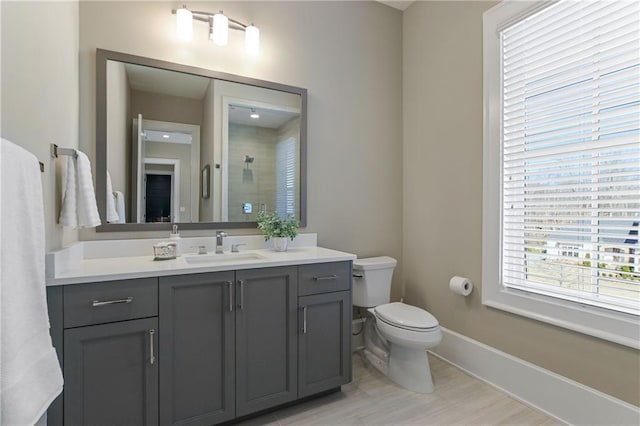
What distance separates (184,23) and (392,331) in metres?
2.31

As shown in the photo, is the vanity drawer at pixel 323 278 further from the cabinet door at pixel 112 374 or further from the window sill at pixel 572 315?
the window sill at pixel 572 315

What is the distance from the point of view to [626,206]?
149 cm

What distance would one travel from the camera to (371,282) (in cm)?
237

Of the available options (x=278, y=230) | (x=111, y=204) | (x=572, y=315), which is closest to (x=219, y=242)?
(x=278, y=230)

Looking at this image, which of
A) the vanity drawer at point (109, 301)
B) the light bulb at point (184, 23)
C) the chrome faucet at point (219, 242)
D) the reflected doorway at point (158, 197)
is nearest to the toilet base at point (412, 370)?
the chrome faucet at point (219, 242)

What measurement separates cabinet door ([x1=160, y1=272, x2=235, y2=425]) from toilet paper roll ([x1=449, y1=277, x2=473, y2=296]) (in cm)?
154

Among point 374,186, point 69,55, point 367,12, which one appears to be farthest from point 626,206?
point 69,55

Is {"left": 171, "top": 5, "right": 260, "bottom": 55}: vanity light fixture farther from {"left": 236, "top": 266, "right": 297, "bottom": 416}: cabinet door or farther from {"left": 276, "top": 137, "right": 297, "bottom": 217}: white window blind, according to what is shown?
{"left": 236, "top": 266, "right": 297, "bottom": 416}: cabinet door

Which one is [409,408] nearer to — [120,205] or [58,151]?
[120,205]

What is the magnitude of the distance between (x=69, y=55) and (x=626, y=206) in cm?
283

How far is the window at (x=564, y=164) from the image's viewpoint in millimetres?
1493

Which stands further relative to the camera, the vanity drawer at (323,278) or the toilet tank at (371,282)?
the toilet tank at (371,282)

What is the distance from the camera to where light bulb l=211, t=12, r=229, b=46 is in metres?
1.97

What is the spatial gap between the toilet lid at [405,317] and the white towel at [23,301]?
168 cm
